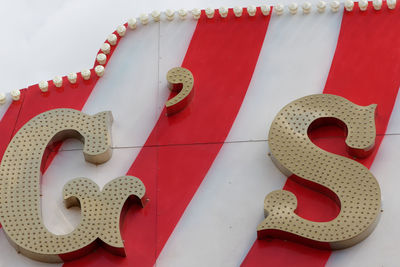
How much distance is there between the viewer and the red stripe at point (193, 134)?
10.5 meters

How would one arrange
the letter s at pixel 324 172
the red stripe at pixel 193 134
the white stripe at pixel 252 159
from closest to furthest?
the letter s at pixel 324 172 → the white stripe at pixel 252 159 → the red stripe at pixel 193 134

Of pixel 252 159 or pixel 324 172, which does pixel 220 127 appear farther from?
pixel 324 172

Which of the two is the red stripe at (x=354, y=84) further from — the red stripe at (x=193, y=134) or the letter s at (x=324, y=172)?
the red stripe at (x=193, y=134)

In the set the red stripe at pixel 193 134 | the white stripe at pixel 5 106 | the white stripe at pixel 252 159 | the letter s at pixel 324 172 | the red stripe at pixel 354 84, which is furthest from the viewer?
the white stripe at pixel 5 106

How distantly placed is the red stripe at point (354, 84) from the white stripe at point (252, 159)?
129 mm

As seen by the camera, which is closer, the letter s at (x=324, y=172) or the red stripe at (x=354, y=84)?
the letter s at (x=324, y=172)

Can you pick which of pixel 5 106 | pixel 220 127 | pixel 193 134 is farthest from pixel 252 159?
pixel 5 106

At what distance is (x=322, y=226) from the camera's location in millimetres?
10070

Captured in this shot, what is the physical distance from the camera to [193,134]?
11078mm

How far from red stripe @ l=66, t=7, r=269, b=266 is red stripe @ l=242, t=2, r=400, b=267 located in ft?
3.00

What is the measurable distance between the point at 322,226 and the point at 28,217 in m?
2.95

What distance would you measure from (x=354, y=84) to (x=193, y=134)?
1.81 m

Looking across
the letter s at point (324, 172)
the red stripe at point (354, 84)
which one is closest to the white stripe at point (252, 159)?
the red stripe at point (354, 84)

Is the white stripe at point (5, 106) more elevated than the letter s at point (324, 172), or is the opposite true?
the white stripe at point (5, 106)
